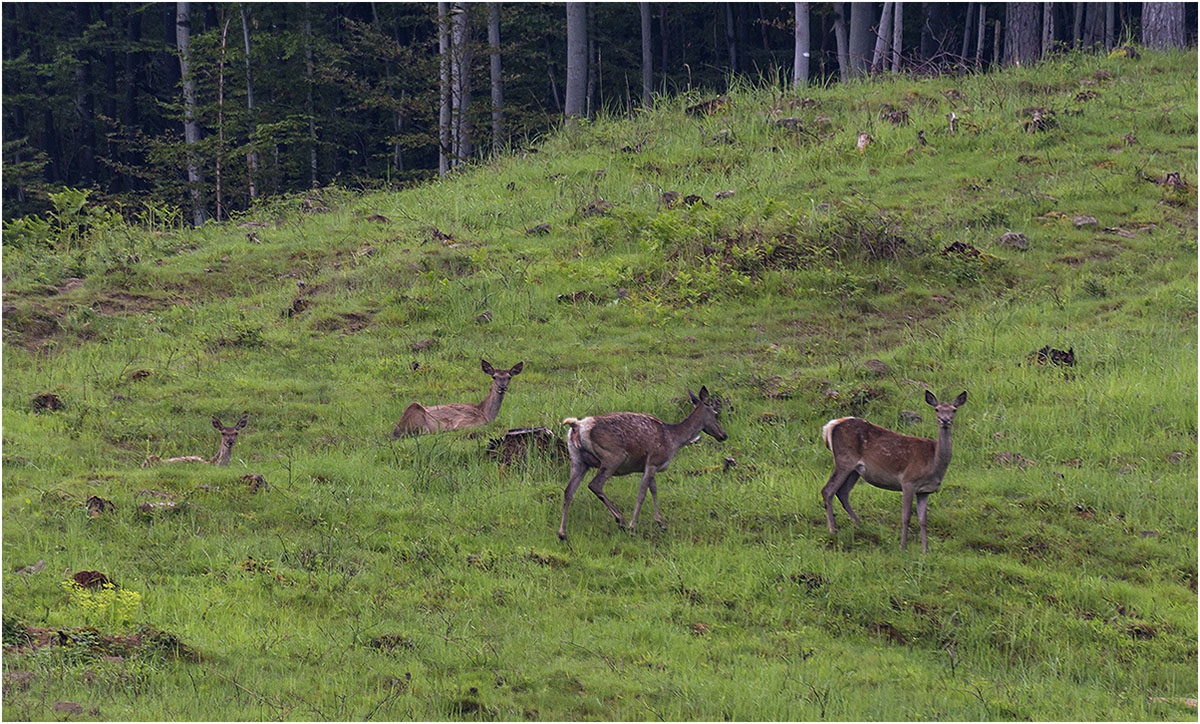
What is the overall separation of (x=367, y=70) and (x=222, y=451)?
3422 cm

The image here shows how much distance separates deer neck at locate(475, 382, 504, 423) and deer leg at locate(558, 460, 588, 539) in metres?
2.41


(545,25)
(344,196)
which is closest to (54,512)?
(344,196)

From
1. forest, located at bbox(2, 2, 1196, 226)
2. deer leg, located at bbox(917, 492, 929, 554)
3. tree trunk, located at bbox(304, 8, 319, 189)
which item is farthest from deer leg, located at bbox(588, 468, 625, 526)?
tree trunk, located at bbox(304, 8, 319, 189)

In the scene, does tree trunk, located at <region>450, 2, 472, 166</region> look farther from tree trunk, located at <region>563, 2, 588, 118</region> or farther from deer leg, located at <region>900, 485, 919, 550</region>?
deer leg, located at <region>900, 485, 919, 550</region>

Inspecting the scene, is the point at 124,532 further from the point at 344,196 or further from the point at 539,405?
the point at 344,196

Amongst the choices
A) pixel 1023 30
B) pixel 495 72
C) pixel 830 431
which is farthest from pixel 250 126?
pixel 830 431

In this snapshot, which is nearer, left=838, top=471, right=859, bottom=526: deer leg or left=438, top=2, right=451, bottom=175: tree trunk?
left=838, top=471, right=859, bottom=526: deer leg

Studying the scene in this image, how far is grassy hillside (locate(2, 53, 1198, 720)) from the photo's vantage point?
25.5 feet

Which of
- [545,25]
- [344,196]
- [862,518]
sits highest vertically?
[545,25]

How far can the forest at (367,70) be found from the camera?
93.6 feet

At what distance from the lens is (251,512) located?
10023 millimetres

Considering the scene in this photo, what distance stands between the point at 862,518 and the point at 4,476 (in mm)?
6977

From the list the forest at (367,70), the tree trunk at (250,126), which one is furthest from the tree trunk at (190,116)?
the tree trunk at (250,126)

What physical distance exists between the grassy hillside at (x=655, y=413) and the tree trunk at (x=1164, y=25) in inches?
111
